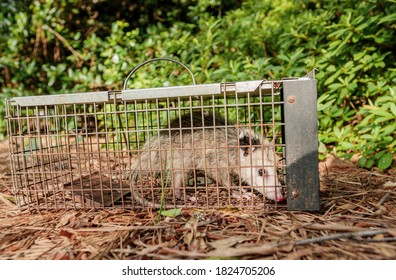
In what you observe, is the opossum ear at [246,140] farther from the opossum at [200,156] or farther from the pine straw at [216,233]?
the pine straw at [216,233]

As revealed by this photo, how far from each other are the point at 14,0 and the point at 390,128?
728 cm

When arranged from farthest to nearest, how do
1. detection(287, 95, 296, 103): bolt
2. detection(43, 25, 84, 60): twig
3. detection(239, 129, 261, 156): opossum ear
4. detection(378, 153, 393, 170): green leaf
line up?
detection(43, 25, 84, 60): twig → detection(378, 153, 393, 170): green leaf → detection(239, 129, 261, 156): opossum ear → detection(287, 95, 296, 103): bolt

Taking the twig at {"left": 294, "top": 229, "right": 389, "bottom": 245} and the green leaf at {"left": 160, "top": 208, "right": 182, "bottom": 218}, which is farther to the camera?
the green leaf at {"left": 160, "top": 208, "right": 182, "bottom": 218}

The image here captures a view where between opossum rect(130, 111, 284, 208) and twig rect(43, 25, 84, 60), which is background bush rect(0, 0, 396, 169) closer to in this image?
twig rect(43, 25, 84, 60)

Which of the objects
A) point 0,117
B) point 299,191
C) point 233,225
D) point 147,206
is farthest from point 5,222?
point 0,117

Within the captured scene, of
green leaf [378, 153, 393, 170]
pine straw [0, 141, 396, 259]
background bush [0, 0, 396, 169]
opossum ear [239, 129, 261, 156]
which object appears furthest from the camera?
background bush [0, 0, 396, 169]

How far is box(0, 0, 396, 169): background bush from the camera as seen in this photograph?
3.74 m

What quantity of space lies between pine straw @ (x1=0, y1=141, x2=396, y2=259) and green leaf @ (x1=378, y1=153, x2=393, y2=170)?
1.80ft

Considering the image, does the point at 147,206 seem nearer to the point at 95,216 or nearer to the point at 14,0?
the point at 95,216

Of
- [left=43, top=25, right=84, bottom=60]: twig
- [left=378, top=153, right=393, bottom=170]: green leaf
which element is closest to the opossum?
[left=378, top=153, right=393, bottom=170]: green leaf

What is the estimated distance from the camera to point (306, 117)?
2002mm

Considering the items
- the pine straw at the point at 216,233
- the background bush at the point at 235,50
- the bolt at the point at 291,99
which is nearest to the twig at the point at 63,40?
the background bush at the point at 235,50

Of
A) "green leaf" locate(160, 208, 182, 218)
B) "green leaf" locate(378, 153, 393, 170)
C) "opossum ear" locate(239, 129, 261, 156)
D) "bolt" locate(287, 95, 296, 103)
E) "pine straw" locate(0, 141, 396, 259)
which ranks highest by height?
"bolt" locate(287, 95, 296, 103)

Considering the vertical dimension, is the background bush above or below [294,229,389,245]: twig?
above
